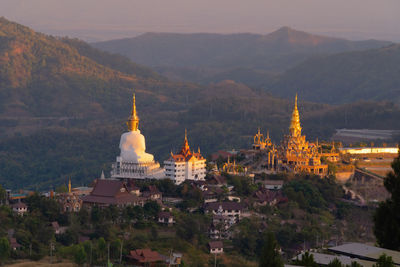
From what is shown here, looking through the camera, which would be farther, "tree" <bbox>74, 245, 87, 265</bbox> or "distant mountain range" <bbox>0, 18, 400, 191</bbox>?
"distant mountain range" <bbox>0, 18, 400, 191</bbox>

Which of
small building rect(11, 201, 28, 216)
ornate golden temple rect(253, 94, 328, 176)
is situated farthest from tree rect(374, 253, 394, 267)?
ornate golden temple rect(253, 94, 328, 176)

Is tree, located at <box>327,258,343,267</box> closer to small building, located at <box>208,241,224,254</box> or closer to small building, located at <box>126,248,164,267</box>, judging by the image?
small building, located at <box>126,248,164,267</box>

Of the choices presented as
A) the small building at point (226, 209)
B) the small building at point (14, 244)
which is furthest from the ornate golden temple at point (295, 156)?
the small building at point (14, 244)

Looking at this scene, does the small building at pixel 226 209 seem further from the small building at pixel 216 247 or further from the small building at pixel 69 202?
the small building at pixel 69 202

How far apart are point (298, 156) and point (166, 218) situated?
61.1 ft

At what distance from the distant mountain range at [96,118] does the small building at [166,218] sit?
5335 cm

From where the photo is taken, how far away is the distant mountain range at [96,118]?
125062 mm

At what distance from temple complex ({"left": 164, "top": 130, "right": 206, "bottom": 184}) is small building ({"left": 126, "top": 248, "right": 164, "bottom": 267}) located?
1548cm

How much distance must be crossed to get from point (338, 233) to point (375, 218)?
2287 centimetres

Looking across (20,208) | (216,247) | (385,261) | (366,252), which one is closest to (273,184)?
(216,247)

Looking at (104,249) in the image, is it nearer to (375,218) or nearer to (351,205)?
(375,218)

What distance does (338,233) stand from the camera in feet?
189

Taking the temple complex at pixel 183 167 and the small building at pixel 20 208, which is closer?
the small building at pixel 20 208

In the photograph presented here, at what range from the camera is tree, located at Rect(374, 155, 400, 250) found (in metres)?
34.3
